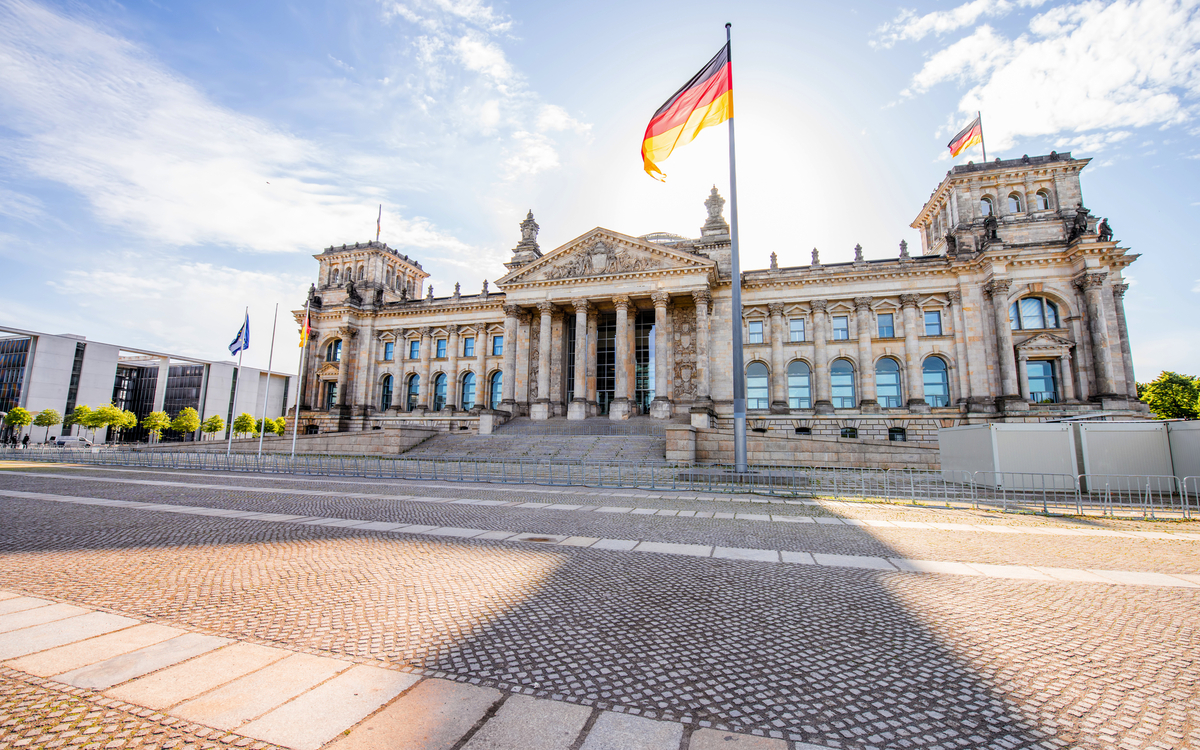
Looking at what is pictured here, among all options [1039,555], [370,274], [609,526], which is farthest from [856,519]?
[370,274]

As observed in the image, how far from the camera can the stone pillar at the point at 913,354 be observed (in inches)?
1513

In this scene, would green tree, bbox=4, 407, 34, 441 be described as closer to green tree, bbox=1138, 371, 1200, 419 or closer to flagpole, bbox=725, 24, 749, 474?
flagpole, bbox=725, 24, 749, 474

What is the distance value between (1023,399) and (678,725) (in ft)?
145

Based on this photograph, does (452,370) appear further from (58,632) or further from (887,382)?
(58,632)

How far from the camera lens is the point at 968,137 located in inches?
1513

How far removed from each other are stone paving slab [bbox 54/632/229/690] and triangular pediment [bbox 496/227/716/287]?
124 ft

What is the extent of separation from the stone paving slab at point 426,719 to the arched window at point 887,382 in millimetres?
42676

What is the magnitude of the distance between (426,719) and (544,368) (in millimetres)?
38748

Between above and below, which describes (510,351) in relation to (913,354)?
above

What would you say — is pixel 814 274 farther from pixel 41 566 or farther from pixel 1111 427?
pixel 41 566

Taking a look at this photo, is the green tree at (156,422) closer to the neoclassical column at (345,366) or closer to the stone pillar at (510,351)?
the neoclassical column at (345,366)

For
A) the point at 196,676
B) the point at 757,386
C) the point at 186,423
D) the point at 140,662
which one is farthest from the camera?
the point at 186,423

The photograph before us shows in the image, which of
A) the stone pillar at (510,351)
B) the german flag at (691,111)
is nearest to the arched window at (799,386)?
the stone pillar at (510,351)

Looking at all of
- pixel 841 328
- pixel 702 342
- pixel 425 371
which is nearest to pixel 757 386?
pixel 702 342
